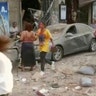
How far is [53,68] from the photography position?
14305 millimetres

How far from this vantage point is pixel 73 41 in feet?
57.1

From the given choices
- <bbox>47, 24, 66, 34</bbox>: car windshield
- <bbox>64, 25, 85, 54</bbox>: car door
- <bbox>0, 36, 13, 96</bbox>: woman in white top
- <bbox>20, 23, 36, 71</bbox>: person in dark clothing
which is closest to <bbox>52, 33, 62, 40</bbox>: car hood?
<bbox>47, 24, 66, 34</bbox>: car windshield

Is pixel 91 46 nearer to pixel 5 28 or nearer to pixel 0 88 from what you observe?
pixel 5 28

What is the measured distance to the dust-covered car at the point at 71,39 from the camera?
16547 millimetres

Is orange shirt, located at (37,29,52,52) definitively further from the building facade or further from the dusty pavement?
the building facade

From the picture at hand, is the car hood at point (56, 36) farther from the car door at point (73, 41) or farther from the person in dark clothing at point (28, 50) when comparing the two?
the person in dark clothing at point (28, 50)

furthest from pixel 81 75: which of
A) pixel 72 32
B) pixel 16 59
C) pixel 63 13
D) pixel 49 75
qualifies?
pixel 63 13

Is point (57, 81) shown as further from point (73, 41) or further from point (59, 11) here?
point (59, 11)

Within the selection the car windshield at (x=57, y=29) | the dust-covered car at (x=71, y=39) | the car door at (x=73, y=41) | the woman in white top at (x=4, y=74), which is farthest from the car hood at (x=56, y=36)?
the woman in white top at (x=4, y=74)

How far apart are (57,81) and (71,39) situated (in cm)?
515

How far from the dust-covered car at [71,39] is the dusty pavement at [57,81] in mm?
726

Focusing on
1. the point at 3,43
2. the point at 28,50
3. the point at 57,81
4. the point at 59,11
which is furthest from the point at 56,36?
the point at 3,43

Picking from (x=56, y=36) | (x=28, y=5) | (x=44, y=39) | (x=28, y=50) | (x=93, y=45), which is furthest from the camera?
(x=28, y=5)

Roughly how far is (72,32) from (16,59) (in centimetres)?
329
